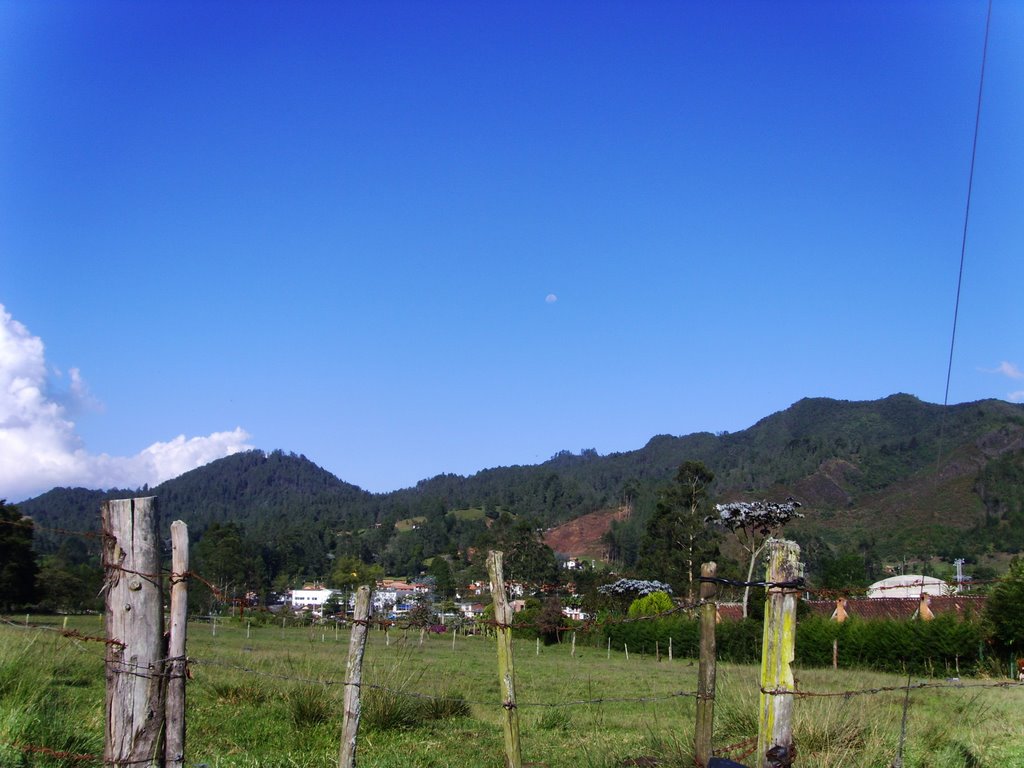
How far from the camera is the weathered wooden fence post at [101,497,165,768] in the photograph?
14.5 feet

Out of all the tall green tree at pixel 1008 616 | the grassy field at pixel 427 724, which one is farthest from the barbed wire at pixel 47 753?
the tall green tree at pixel 1008 616

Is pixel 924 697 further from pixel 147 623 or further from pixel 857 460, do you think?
pixel 857 460

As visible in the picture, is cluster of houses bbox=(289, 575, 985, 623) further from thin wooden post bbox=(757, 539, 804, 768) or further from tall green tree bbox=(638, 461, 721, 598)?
thin wooden post bbox=(757, 539, 804, 768)

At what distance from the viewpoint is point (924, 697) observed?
484 inches

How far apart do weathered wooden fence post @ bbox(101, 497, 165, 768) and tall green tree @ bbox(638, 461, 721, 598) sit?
46.4 m

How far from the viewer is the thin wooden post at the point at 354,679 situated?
17.5 ft

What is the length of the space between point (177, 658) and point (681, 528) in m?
47.6

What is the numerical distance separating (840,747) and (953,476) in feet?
462

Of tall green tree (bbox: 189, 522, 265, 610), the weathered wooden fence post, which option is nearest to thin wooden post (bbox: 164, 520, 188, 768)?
the weathered wooden fence post

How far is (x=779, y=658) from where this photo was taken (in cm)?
463

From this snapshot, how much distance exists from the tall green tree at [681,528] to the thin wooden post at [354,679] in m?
45.1

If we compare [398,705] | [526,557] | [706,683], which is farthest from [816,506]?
[706,683]

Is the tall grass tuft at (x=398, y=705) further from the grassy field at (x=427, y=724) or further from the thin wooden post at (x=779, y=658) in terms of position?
the thin wooden post at (x=779, y=658)

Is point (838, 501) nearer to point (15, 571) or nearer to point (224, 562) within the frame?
Answer: point (224, 562)
